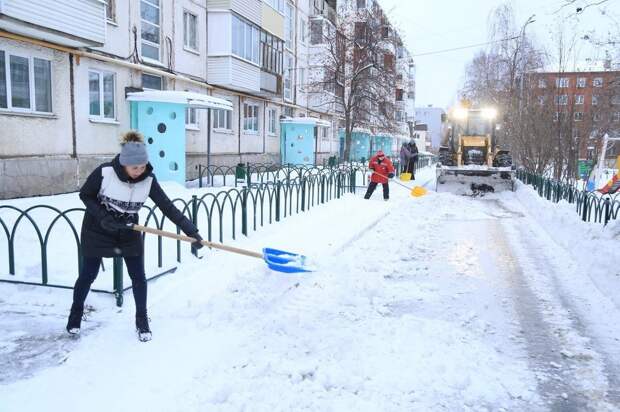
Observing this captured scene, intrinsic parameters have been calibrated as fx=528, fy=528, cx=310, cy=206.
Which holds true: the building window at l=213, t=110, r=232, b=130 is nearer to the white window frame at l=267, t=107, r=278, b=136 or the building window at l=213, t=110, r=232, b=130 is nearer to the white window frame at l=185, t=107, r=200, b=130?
the white window frame at l=185, t=107, r=200, b=130

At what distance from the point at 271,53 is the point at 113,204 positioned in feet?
65.2

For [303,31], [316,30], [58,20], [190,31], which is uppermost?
[316,30]

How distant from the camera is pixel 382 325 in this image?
450 cm

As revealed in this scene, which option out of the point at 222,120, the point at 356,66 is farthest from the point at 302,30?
the point at 222,120

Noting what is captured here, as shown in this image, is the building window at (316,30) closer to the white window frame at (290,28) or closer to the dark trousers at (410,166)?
the white window frame at (290,28)

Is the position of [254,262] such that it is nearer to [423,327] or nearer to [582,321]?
[423,327]

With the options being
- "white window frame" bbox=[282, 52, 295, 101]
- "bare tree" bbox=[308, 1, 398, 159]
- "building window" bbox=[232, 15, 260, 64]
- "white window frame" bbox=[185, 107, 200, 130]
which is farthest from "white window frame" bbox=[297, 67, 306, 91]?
"white window frame" bbox=[185, 107, 200, 130]

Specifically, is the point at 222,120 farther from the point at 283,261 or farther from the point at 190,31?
the point at 283,261

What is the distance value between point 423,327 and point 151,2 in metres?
14.4

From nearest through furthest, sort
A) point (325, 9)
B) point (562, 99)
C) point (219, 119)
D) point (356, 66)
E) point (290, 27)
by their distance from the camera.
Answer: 1. point (562, 99)
2. point (219, 119)
3. point (356, 66)
4. point (290, 27)
5. point (325, 9)

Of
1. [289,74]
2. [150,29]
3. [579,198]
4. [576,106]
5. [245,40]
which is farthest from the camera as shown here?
[289,74]

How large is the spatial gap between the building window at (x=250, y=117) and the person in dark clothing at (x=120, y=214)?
18218mm

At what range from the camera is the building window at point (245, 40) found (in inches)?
743

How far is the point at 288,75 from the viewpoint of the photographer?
92.4ft
